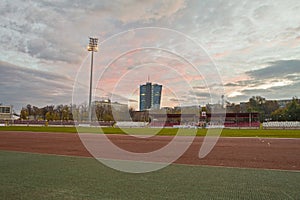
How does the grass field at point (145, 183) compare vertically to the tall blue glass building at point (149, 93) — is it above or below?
below

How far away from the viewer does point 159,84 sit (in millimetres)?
21562

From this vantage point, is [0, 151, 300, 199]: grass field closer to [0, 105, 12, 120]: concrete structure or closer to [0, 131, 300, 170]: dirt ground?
[0, 131, 300, 170]: dirt ground

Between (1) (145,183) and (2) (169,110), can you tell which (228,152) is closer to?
(1) (145,183)

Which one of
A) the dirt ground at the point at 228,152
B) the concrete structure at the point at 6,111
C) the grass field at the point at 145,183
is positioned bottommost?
the dirt ground at the point at 228,152

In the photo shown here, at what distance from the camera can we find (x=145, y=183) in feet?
22.7

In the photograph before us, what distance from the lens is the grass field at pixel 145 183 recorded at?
578 centimetres

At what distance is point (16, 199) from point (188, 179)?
4.19 metres

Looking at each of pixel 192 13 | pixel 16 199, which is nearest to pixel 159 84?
pixel 192 13

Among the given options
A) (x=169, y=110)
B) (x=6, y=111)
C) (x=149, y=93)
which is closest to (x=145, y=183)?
(x=149, y=93)

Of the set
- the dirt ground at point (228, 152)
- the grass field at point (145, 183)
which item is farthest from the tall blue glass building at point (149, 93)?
the grass field at point (145, 183)

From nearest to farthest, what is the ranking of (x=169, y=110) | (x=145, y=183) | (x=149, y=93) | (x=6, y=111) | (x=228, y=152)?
(x=145, y=183), (x=228, y=152), (x=149, y=93), (x=169, y=110), (x=6, y=111)

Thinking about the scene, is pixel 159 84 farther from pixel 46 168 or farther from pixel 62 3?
pixel 46 168

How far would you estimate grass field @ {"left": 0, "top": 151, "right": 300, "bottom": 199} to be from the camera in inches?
228

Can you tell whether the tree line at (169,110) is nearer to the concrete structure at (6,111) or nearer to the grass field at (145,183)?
the concrete structure at (6,111)
